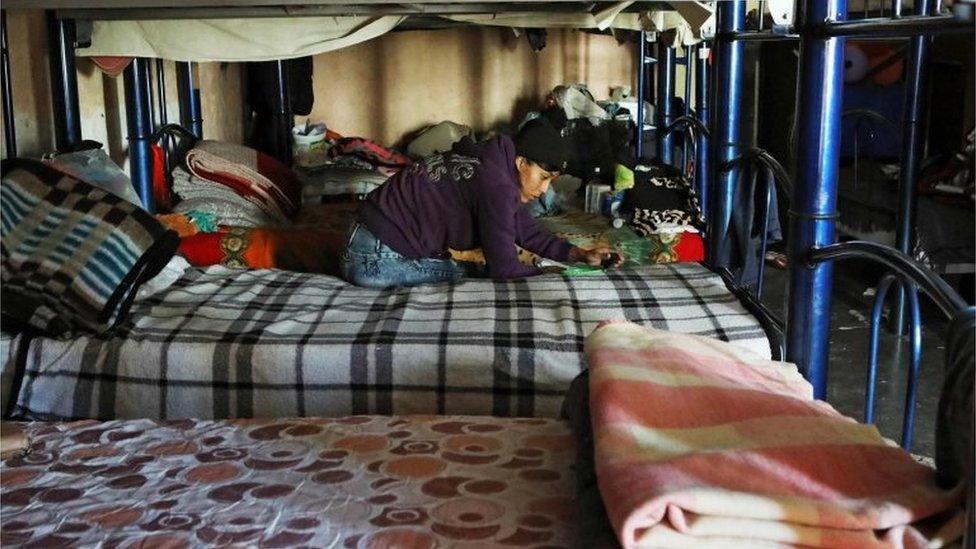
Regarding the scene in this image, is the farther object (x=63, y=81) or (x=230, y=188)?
(x=230, y=188)

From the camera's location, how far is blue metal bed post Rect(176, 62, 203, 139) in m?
5.03

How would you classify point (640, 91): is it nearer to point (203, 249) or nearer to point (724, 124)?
point (724, 124)

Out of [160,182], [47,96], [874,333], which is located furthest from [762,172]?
[160,182]

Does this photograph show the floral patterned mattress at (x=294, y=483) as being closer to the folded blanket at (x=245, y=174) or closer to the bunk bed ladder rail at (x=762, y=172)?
the bunk bed ladder rail at (x=762, y=172)

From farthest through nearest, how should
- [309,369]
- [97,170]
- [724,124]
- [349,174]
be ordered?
[349,174] → [724,124] → [97,170] → [309,369]

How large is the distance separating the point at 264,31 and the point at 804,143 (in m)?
2.69

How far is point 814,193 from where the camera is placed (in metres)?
2.16

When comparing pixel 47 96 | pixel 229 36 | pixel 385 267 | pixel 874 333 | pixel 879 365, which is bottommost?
pixel 879 365

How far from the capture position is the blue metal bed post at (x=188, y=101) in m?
5.03

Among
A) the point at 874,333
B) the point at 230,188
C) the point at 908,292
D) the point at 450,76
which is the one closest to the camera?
the point at 908,292

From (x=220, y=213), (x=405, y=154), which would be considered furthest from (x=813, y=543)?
(x=405, y=154)

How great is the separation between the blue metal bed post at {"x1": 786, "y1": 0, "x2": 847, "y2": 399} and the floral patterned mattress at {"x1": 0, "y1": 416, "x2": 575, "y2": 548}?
2.06 feet

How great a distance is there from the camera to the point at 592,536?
1382 millimetres

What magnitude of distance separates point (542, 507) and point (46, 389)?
4.86 ft
